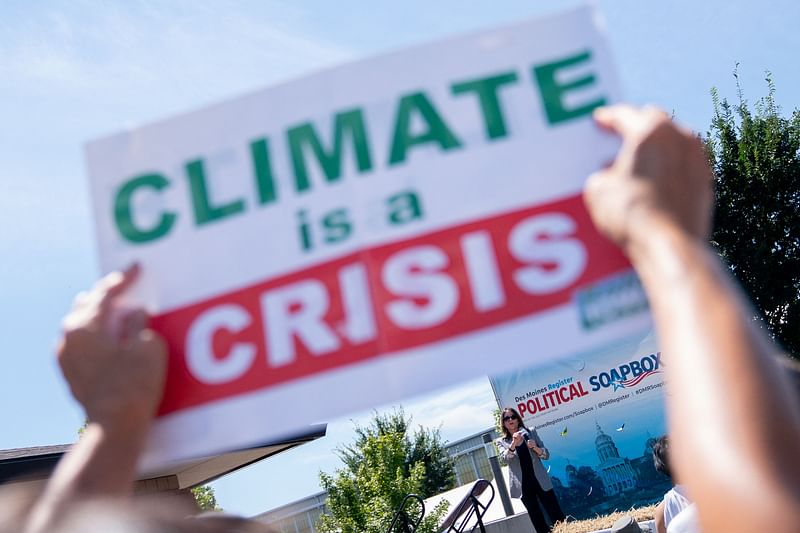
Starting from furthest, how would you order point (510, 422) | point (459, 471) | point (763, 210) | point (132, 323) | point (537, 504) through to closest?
point (459, 471) < point (763, 210) < point (537, 504) < point (510, 422) < point (132, 323)

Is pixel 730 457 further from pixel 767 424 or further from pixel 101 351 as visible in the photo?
pixel 101 351

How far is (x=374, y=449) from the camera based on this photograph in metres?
14.5

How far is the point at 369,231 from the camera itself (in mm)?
1373

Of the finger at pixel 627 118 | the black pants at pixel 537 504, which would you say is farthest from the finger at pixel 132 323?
the black pants at pixel 537 504

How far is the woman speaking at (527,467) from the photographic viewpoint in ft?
30.3

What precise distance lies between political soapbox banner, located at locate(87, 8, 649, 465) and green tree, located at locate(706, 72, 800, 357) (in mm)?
16273

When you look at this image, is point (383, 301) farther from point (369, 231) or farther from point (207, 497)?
point (207, 497)

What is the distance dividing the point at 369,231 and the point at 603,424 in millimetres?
12790

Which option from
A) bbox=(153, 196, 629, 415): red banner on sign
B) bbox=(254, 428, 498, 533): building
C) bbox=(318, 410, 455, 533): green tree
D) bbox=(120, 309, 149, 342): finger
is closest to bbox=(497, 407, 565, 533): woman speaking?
bbox=(318, 410, 455, 533): green tree

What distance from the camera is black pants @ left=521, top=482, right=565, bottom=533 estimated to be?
9586 mm

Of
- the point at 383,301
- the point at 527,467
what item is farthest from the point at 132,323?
the point at 527,467

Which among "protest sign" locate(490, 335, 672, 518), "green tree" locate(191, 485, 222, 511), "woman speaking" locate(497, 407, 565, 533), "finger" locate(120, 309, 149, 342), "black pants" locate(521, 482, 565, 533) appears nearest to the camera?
"finger" locate(120, 309, 149, 342)

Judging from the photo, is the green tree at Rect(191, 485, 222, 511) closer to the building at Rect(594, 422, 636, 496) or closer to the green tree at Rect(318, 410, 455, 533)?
the green tree at Rect(318, 410, 455, 533)

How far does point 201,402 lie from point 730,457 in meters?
0.88
